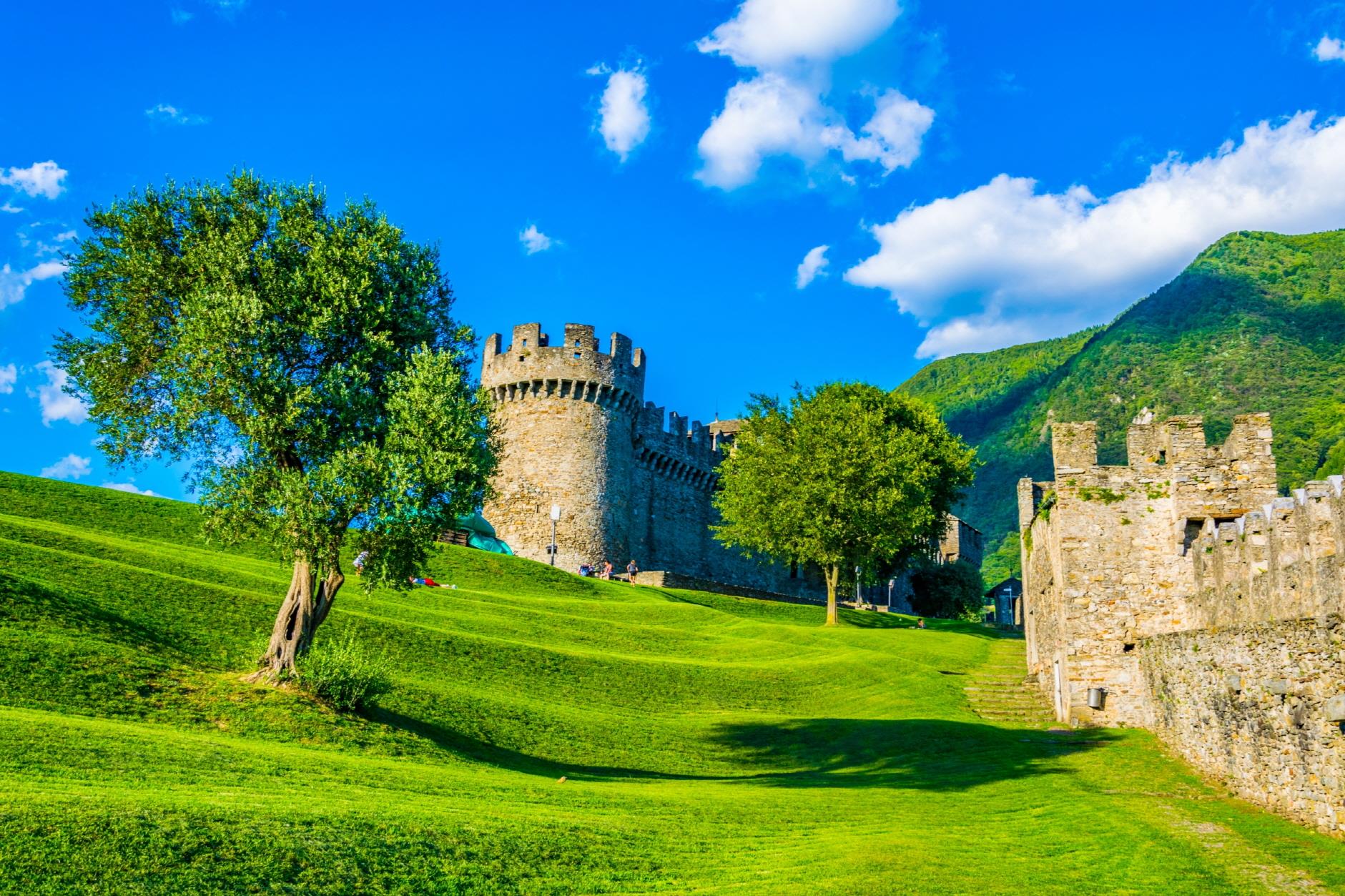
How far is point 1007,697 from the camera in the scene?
92.0 feet

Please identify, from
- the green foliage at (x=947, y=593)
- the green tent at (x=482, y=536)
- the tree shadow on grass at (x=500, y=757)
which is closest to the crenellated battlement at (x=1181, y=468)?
the tree shadow on grass at (x=500, y=757)

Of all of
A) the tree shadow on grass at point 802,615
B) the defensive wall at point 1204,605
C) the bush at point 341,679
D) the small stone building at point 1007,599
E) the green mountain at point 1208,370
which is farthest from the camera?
the green mountain at point 1208,370

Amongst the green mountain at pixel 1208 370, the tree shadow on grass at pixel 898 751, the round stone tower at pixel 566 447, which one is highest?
the green mountain at pixel 1208 370

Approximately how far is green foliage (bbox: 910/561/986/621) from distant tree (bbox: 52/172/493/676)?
6244 centimetres

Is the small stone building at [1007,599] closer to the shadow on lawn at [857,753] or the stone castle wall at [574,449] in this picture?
the stone castle wall at [574,449]

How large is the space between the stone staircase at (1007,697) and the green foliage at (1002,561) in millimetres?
87480

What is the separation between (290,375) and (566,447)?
41.4 m

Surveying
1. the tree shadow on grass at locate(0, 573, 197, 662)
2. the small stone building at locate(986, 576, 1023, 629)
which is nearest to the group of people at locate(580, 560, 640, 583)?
the tree shadow on grass at locate(0, 573, 197, 662)

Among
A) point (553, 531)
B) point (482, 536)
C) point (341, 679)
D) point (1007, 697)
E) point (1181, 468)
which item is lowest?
point (1007, 697)

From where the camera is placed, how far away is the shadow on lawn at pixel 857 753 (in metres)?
18.9

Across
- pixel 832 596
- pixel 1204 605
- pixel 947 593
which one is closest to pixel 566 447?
pixel 832 596

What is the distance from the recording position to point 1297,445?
262 feet

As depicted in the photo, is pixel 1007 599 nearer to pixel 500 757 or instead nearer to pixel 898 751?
pixel 898 751

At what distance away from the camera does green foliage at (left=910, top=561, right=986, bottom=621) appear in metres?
78.2
